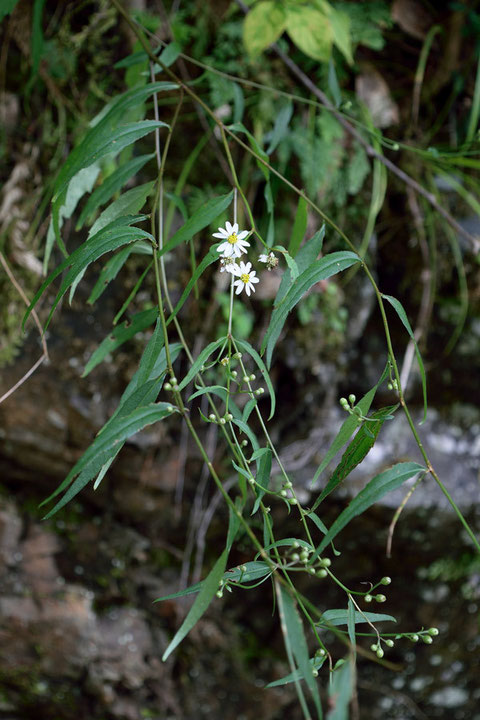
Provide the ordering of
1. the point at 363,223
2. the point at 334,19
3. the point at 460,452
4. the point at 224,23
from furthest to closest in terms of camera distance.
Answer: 1. the point at 460,452
2. the point at 363,223
3. the point at 224,23
4. the point at 334,19

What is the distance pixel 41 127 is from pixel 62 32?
19cm

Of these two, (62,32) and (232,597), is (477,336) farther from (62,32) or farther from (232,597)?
(62,32)

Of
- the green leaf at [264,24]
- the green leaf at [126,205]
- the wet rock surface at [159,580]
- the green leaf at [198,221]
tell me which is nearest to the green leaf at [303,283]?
the green leaf at [198,221]

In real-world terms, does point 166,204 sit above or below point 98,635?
above

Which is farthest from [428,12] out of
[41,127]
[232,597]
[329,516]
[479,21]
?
[232,597]

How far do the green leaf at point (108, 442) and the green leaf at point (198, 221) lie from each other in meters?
0.17

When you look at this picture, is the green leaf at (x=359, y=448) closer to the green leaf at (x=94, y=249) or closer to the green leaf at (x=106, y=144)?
the green leaf at (x=94, y=249)

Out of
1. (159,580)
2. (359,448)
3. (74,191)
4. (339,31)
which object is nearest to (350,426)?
Result: (359,448)

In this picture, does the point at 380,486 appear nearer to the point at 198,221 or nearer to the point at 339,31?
the point at 198,221

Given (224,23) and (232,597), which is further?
(232,597)

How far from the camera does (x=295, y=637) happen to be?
369 millimetres

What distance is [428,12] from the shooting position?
124 cm

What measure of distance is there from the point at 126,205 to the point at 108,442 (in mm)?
319

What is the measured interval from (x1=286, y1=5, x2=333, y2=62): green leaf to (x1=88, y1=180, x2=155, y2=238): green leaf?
478mm
